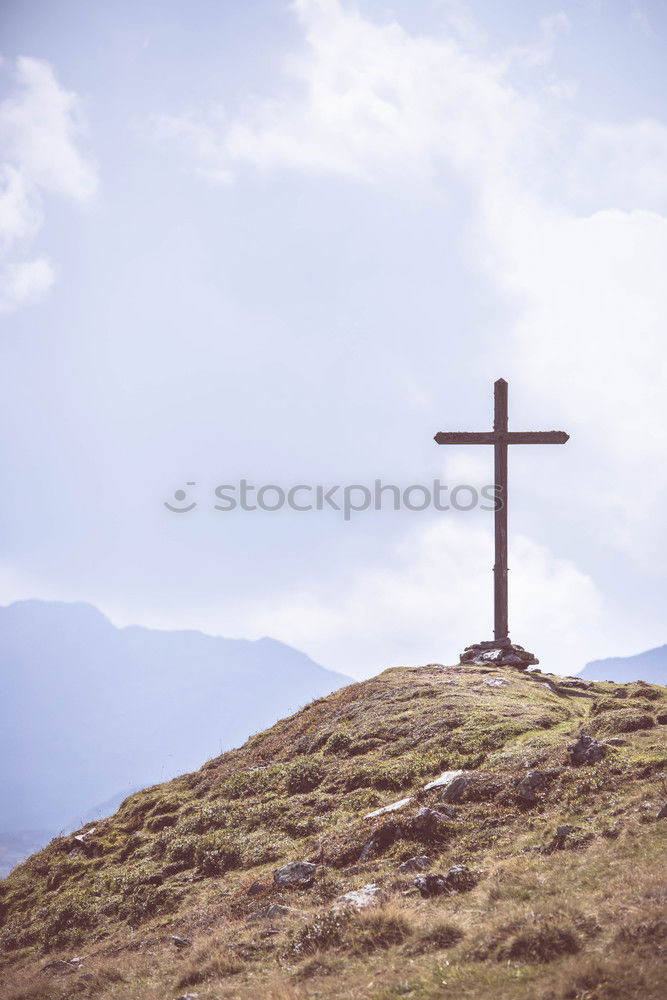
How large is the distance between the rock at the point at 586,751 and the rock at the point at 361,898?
4.66 metres

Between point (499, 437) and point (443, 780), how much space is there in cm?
1585

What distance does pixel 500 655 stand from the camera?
23.9m

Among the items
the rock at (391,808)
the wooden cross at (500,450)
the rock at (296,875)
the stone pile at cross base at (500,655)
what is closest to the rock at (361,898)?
the rock at (296,875)

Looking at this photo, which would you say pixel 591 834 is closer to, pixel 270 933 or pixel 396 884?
pixel 396 884

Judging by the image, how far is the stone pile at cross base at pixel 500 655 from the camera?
23688mm

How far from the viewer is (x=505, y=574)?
82.8 ft

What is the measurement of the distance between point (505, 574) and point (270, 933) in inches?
700

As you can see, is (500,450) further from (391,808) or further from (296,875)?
(296,875)

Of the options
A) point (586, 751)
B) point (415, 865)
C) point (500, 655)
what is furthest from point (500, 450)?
point (415, 865)

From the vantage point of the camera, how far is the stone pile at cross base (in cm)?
2369

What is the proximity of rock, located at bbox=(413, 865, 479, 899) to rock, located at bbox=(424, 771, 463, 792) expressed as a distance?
3.29 m

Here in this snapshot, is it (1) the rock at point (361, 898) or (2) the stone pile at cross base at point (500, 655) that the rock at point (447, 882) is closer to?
(1) the rock at point (361, 898)

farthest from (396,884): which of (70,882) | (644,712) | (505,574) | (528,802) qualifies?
(505,574)

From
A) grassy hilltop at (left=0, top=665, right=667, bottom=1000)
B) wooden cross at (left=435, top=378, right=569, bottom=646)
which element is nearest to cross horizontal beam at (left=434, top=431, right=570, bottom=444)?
wooden cross at (left=435, top=378, right=569, bottom=646)
